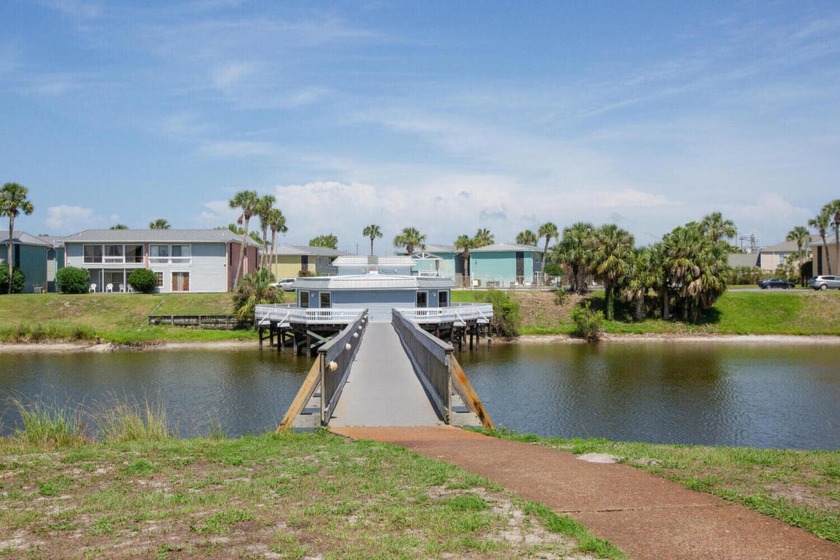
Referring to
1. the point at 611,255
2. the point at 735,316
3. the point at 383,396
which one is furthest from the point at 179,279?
the point at 383,396

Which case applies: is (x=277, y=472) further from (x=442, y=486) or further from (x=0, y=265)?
(x=0, y=265)

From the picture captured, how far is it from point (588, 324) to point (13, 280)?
4791cm

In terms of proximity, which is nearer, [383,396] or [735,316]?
[383,396]

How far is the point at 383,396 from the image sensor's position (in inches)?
620

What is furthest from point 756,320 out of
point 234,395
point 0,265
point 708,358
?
point 0,265

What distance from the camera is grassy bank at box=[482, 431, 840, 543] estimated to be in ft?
22.2

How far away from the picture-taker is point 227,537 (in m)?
6.18

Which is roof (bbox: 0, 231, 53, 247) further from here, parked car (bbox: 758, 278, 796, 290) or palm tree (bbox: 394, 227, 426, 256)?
parked car (bbox: 758, 278, 796, 290)

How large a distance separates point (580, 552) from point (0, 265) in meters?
65.2

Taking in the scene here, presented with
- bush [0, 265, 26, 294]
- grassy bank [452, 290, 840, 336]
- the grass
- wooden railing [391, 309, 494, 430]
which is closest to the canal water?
wooden railing [391, 309, 494, 430]

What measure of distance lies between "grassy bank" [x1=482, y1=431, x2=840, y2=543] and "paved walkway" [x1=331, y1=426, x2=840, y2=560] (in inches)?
7.8

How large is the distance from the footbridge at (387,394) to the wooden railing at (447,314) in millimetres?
21375

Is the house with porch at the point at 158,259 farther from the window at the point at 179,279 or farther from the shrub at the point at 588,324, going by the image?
the shrub at the point at 588,324

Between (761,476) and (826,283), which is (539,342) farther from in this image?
(761,476)
